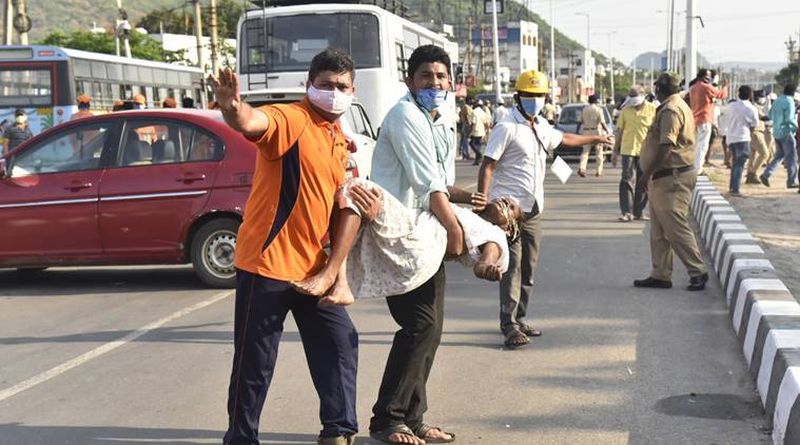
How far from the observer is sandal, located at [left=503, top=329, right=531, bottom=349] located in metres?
6.75

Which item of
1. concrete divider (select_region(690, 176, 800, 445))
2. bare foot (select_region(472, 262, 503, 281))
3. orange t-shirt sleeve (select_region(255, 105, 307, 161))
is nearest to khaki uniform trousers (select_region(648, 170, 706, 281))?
concrete divider (select_region(690, 176, 800, 445))

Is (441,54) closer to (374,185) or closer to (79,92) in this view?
(374,185)

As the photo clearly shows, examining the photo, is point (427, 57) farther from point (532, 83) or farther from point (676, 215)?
point (676, 215)

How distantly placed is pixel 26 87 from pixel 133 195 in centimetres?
1468

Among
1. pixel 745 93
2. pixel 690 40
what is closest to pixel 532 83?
pixel 745 93

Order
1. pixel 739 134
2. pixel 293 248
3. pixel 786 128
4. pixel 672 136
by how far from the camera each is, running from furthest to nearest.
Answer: pixel 786 128 < pixel 739 134 < pixel 672 136 < pixel 293 248

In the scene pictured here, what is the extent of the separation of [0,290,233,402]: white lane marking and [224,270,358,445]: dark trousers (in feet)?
7.49

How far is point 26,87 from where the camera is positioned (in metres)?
22.3

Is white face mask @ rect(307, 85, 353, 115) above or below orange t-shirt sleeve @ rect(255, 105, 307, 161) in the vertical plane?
above

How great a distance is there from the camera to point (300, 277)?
4199mm

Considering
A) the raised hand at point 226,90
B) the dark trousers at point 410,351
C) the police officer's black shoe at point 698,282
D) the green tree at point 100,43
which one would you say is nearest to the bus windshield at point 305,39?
the police officer's black shoe at point 698,282

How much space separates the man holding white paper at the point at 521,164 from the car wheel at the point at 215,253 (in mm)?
3346

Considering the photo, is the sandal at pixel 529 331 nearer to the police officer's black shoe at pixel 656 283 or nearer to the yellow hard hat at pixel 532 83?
the yellow hard hat at pixel 532 83

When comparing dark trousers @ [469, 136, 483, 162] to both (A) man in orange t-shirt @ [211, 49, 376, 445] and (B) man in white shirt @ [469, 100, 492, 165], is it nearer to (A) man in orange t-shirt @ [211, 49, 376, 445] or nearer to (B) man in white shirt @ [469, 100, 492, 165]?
(B) man in white shirt @ [469, 100, 492, 165]
